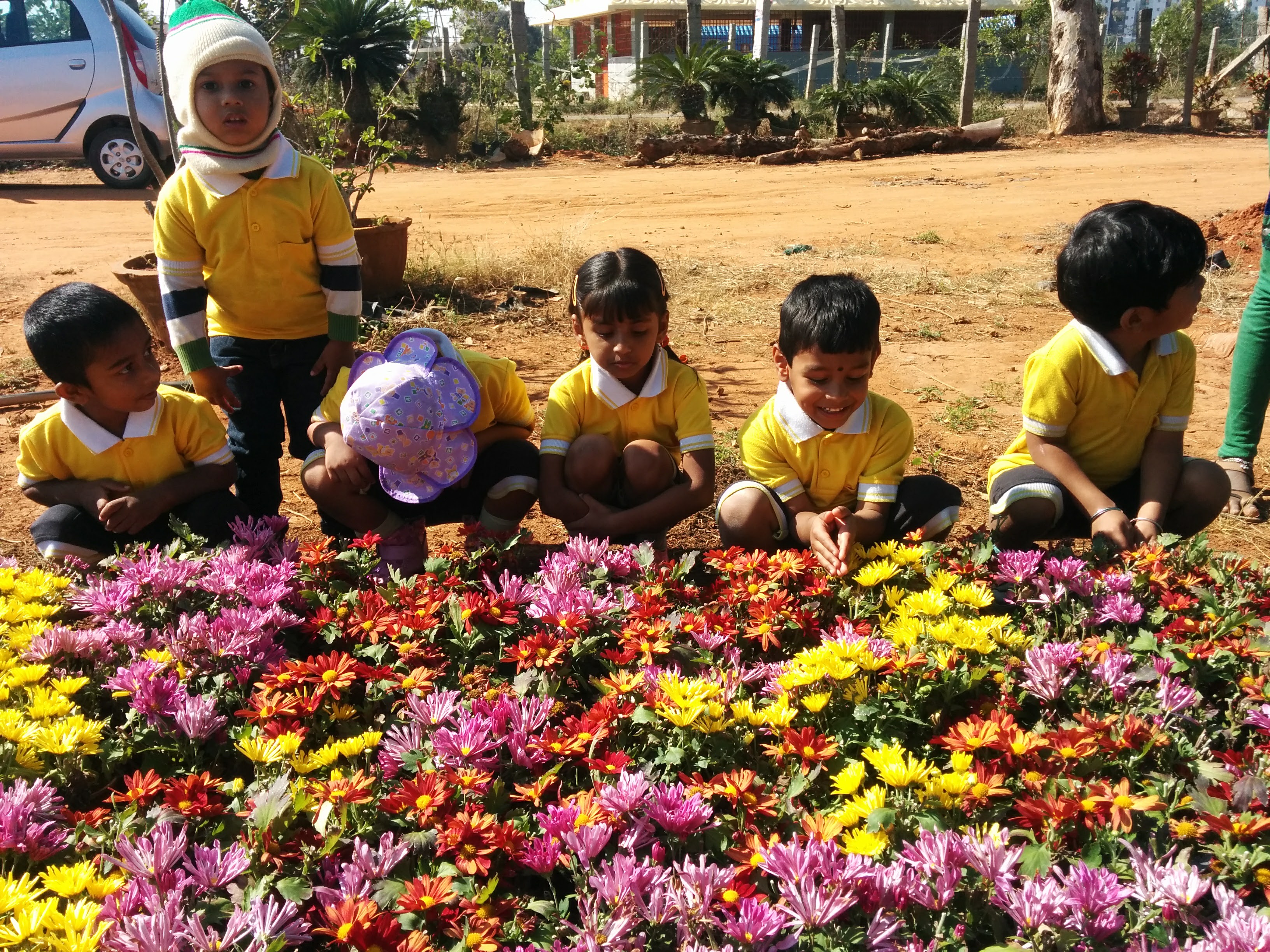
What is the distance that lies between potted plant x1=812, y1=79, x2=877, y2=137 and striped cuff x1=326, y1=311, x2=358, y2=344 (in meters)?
16.8

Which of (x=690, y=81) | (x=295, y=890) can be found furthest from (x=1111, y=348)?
(x=690, y=81)

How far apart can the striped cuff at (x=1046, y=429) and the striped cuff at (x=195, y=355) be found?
2.53 metres

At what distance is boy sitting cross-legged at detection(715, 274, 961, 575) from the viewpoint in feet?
9.21

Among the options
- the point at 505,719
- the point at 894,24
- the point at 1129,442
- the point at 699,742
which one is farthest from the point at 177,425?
the point at 894,24

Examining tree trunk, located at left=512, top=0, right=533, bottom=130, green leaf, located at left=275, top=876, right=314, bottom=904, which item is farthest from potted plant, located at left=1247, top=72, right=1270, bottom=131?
green leaf, located at left=275, top=876, right=314, bottom=904

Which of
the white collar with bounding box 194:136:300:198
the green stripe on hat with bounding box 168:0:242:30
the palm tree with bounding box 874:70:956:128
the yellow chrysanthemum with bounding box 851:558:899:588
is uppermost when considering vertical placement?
the palm tree with bounding box 874:70:956:128

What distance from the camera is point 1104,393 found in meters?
3.02

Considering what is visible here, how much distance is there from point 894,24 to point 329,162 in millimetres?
33254

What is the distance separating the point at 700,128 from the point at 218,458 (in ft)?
55.7

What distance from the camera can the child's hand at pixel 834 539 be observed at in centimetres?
266

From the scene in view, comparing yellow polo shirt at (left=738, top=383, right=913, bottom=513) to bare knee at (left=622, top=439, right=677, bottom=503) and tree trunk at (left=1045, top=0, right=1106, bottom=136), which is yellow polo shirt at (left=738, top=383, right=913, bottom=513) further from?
tree trunk at (left=1045, top=0, right=1106, bottom=136)

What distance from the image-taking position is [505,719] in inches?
79.0

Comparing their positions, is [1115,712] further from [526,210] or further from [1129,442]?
[526,210]

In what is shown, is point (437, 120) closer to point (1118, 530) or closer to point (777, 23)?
point (1118, 530)
